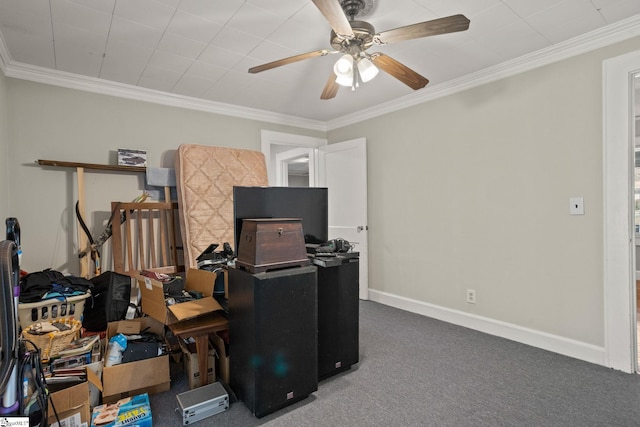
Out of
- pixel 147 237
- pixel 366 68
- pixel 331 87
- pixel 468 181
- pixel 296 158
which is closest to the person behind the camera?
pixel 366 68

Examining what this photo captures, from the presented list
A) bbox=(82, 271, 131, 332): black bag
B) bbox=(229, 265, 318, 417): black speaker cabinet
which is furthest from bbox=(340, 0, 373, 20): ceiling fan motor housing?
bbox=(82, 271, 131, 332): black bag

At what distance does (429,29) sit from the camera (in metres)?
1.67

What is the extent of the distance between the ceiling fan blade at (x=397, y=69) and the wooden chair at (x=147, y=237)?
2.45 m

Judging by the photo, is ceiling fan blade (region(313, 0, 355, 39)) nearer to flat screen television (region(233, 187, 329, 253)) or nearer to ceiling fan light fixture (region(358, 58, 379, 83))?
ceiling fan light fixture (region(358, 58, 379, 83))

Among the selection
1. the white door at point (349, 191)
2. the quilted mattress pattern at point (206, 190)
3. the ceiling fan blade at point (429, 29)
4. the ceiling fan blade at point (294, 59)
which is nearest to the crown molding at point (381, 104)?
the white door at point (349, 191)

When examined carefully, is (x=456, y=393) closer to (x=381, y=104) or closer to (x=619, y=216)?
(x=619, y=216)

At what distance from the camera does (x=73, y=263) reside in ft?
9.97

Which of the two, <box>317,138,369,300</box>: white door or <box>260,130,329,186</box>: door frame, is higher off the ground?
<box>260,130,329,186</box>: door frame

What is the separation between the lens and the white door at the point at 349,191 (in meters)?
4.21

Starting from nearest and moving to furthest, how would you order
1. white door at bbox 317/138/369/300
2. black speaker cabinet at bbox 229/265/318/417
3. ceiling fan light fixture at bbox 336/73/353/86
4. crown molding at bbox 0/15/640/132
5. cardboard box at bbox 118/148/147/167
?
black speaker cabinet at bbox 229/265/318/417
ceiling fan light fixture at bbox 336/73/353/86
crown molding at bbox 0/15/640/132
cardboard box at bbox 118/148/147/167
white door at bbox 317/138/369/300

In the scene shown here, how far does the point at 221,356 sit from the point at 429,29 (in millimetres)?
2398

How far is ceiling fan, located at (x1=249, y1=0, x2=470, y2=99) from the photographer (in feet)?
5.19

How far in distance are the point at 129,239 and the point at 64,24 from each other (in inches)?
70.0

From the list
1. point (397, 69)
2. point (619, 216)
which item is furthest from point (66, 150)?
point (619, 216)
